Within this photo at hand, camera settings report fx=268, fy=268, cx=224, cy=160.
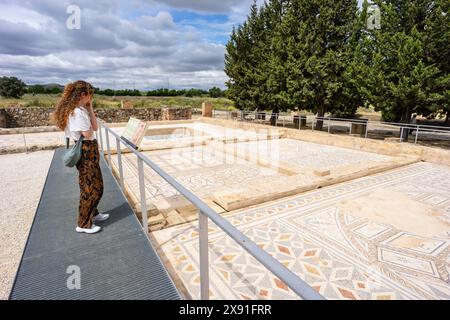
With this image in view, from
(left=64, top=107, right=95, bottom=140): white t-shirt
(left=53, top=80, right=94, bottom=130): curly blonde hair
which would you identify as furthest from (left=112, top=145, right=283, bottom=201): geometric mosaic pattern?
(left=53, top=80, right=94, bottom=130): curly blonde hair

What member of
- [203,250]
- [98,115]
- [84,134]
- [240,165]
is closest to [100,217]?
[84,134]

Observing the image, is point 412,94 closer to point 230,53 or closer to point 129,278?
point 129,278

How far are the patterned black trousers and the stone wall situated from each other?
14.7 m

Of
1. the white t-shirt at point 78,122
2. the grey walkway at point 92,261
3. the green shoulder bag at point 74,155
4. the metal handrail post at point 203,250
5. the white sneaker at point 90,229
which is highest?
the white t-shirt at point 78,122

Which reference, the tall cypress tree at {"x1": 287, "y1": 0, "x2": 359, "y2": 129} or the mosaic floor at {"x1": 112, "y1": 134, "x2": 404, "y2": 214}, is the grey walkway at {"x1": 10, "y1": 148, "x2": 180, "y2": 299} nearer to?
the mosaic floor at {"x1": 112, "y1": 134, "x2": 404, "y2": 214}

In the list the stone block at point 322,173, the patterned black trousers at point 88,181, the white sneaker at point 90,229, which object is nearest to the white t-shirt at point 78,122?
the patterned black trousers at point 88,181

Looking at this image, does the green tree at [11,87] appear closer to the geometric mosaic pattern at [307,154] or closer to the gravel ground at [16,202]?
the gravel ground at [16,202]

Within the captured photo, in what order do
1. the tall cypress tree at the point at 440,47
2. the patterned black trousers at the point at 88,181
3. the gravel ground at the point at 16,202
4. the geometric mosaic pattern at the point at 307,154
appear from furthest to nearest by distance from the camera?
the tall cypress tree at the point at 440,47
the geometric mosaic pattern at the point at 307,154
the patterned black trousers at the point at 88,181
the gravel ground at the point at 16,202

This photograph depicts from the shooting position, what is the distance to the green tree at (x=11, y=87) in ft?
149

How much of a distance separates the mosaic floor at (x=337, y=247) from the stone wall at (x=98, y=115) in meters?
15.4

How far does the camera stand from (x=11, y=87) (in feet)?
151

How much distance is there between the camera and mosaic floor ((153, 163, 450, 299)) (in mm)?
2430

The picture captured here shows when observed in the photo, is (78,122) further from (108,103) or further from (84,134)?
(108,103)

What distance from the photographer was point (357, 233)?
338cm
